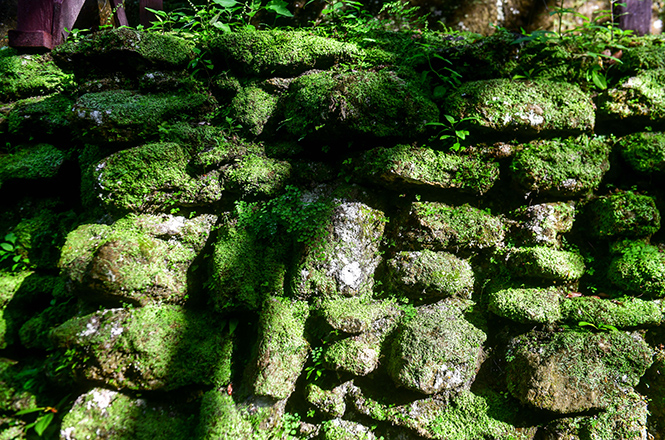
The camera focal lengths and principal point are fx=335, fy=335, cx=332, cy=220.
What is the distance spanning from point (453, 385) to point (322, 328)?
1120 mm

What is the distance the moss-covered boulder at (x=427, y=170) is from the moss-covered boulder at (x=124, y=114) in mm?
1992

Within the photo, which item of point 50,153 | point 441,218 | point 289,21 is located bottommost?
point 441,218

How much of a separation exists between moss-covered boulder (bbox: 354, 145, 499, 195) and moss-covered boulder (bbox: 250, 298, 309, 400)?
53.5 inches

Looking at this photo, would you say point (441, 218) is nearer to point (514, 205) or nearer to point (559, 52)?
point (514, 205)

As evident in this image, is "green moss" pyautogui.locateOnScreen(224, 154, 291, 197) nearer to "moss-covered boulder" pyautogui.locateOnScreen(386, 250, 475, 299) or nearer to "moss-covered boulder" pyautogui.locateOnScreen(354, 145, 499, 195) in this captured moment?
"moss-covered boulder" pyautogui.locateOnScreen(354, 145, 499, 195)

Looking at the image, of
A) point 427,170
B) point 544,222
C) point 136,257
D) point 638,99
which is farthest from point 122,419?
point 638,99

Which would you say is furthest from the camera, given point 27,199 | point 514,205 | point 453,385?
point 27,199

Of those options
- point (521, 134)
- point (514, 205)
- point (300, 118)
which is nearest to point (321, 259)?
point (300, 118)

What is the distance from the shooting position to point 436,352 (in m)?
2.66

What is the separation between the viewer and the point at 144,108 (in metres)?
3.20

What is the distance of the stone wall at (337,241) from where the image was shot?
2.61 m

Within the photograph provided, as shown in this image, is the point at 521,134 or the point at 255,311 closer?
the point at 255,311

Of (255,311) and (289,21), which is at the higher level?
(289,21)

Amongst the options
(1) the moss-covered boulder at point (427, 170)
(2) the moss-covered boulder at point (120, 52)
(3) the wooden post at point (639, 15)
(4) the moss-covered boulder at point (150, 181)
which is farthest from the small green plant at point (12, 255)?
(3) the wooden post at point (639, 15)
